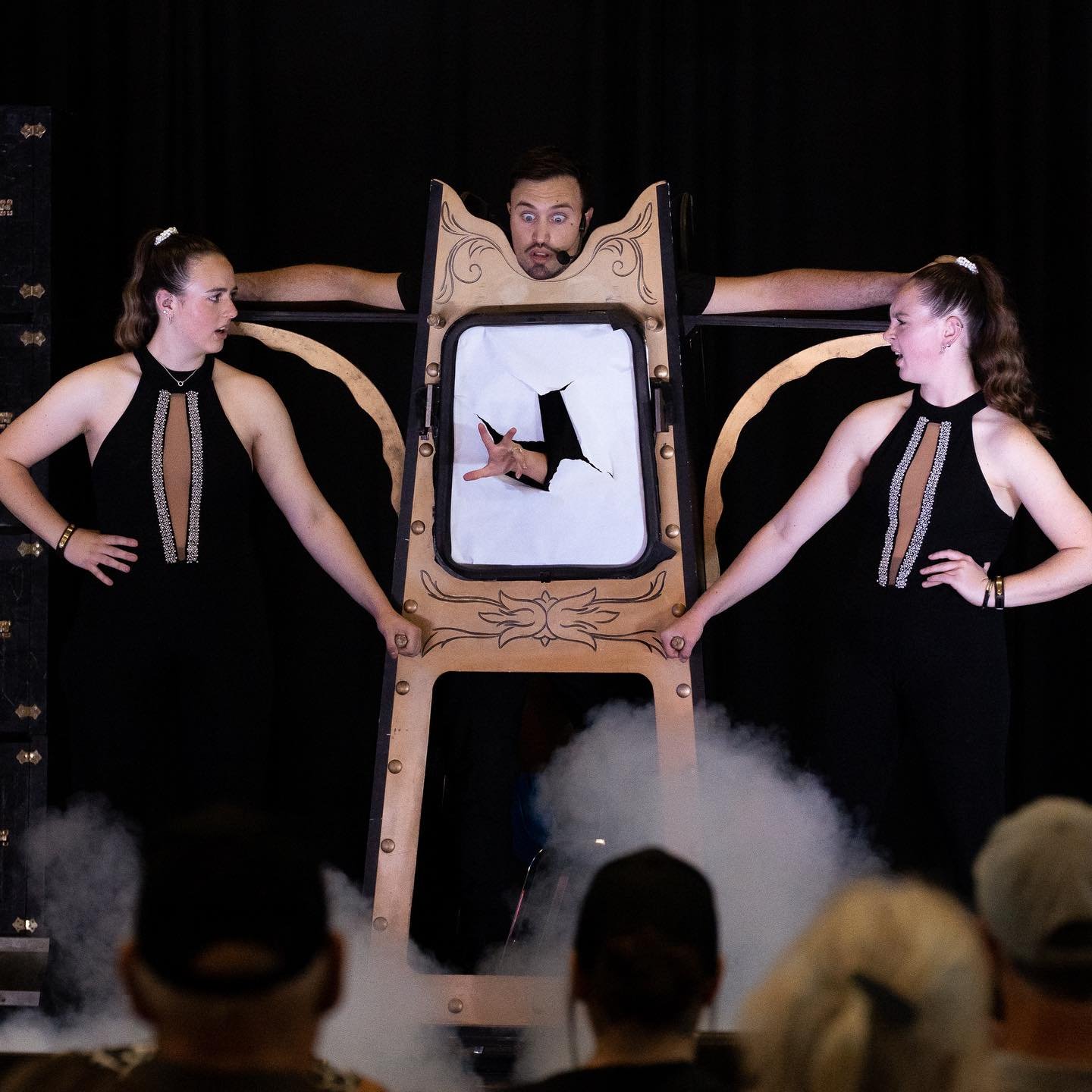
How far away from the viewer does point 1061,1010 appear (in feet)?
4.21

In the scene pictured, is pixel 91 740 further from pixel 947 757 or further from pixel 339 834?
pixel 947 757

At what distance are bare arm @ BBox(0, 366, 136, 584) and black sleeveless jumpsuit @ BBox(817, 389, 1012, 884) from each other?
167 cm

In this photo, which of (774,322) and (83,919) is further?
(83,919)

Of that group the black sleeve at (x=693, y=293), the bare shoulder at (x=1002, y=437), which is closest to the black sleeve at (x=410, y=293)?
the black sleeve at (x=693, y=293)

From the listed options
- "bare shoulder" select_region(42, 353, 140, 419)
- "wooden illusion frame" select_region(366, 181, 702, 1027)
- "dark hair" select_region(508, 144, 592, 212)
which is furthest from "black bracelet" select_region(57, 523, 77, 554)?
"dark hair" select_region(508, 144, 592, 212)

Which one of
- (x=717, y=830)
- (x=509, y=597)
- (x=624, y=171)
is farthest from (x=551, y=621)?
(x=624, y=171)

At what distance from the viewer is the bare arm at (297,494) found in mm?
3209

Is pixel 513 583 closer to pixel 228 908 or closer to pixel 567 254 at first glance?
pixel 567 254

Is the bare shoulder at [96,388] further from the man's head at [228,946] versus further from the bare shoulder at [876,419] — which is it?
the man's head at [228,946]

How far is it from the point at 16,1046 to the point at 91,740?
25.5 inches

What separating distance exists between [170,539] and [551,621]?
0.83 m

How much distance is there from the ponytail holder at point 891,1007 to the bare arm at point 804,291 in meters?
2.21

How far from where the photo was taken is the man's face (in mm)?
3205

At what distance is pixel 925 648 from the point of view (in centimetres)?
294
